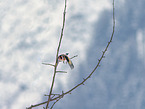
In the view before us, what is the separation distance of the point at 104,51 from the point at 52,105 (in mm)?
2029

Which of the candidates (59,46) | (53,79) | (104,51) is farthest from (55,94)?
(104,51)

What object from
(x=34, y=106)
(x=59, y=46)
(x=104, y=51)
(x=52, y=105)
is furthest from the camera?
(x=104, y=51)

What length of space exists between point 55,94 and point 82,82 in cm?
82

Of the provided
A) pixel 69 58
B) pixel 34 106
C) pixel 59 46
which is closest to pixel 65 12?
pixel 59 46

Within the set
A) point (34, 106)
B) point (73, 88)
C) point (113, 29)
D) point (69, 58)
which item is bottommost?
point (34, 106)

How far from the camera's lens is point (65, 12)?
441 centimetres

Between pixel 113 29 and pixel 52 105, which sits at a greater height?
pixel 113 29

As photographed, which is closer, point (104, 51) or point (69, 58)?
point (69, 58)

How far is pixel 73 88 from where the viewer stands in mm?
5129

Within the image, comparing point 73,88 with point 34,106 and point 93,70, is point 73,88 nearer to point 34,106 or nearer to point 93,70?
point 93,70

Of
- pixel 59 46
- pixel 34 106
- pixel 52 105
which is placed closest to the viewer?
pixel 59 46

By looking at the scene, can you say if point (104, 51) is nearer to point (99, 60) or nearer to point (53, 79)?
point (99, 60)

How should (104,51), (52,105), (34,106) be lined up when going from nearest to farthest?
(34,106), (52,105), (104,51)

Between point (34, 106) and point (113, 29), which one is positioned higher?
point (113, 29)
